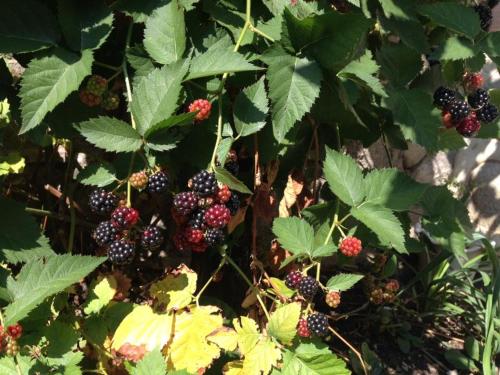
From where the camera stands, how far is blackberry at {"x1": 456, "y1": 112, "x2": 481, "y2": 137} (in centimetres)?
132

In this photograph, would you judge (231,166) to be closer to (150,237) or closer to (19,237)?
(150,237)

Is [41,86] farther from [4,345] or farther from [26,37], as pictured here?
[4,345]

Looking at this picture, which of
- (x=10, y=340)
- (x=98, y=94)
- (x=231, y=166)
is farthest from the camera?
(x=231, y=166)

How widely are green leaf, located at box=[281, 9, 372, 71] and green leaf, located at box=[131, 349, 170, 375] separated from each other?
0.64 meters

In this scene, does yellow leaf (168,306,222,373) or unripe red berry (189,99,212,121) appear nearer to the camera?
unripe red berry (189,99,212,121)

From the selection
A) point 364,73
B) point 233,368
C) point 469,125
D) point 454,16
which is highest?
point 454,16

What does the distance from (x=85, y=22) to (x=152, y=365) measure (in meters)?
0.65

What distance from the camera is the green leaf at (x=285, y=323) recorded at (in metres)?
1.14

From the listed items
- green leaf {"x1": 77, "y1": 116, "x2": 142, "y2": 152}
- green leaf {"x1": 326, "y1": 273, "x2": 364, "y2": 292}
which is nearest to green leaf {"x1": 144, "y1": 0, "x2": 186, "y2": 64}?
green leaf {"x1": 77, "y1": 116, "x2": 142, "y2": 152}

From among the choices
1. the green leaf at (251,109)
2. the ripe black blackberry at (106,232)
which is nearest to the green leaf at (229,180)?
the green leaf at (251,109)

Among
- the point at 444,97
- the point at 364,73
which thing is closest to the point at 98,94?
the point at 364,73

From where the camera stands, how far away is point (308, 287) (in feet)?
3.82

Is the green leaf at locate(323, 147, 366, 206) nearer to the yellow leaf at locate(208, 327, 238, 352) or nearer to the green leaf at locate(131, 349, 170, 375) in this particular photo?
the yellow leaf at locate(208, 327, 238, 352)

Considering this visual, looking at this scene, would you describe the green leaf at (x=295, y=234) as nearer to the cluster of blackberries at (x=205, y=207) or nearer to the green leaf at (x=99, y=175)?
the cluster of blackberries at (x=205, y=207)
